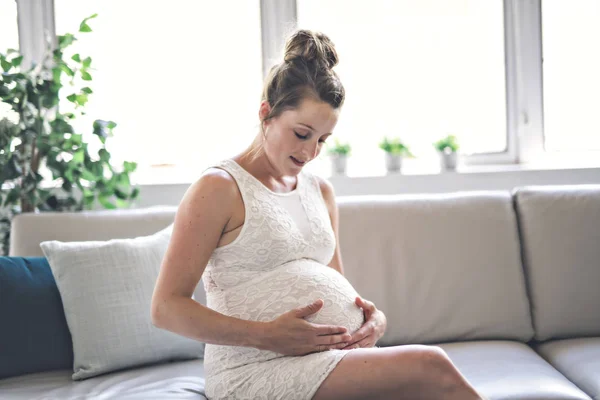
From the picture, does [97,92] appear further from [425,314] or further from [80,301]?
[425,314]

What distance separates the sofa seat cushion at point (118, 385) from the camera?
1.75m

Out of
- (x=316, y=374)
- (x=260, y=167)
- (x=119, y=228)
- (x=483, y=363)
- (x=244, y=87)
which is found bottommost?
(x=483, y=363)

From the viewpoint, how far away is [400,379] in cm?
140

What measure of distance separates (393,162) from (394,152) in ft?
0.14

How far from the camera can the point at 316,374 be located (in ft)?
4.71

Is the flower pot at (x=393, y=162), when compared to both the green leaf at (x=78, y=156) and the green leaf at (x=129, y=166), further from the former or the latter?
the green leaf at (x=78, y=156)

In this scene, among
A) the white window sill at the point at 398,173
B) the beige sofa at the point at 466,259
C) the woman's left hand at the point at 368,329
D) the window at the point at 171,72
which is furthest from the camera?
the window at the point at 171,72

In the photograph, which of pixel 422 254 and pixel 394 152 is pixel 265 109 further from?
pixel 394 152

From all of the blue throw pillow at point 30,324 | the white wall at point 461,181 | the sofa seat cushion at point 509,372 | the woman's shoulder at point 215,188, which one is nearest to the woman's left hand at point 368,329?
the sofa seat cushion at point 509,372

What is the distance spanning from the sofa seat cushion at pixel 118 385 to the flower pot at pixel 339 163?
113 centimetres

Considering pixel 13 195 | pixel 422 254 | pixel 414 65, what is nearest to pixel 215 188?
pixel 422 254

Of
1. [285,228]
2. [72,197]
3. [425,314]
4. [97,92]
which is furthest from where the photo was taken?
[97,92]

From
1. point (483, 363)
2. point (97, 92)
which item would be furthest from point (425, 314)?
point (97, 92)

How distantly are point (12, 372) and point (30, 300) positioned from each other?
0.67ft
